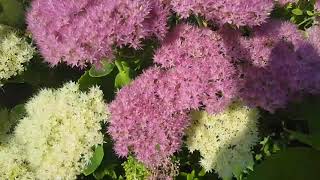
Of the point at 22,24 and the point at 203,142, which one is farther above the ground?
the point at 22,24

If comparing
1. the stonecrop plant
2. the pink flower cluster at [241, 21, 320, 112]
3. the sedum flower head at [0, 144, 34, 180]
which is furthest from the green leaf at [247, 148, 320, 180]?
the sedum flower head at [0, 144, 34, 180]

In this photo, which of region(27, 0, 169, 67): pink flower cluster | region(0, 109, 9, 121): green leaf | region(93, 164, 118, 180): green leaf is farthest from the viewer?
region(0, 109, 9, 121): green leaf

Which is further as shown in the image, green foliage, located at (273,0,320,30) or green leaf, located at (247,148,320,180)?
green foliage, located at (273,0,320,30)

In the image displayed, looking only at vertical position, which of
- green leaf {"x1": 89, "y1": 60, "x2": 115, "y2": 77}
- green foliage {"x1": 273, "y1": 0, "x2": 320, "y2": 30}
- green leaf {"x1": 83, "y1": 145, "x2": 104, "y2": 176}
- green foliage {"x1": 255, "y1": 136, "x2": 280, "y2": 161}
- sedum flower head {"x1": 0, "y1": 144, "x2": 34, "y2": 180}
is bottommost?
green foliage {"x1": 255, "y1": 136, "x2": 280, "y2": 161}

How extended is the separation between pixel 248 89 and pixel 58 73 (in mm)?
532

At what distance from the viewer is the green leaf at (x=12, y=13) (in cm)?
138

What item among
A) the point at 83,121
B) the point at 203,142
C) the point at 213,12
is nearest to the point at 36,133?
the point at 83,121

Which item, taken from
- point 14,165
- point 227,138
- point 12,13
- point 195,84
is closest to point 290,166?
point 227,138

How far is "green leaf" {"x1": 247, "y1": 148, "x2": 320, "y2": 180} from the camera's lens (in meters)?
1.18

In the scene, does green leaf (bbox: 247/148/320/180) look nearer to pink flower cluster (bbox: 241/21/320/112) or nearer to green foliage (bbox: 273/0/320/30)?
pink flower cluster (bbox: 241/21/320/112)

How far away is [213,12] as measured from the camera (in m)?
1.12

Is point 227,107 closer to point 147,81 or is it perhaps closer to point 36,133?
point 147,81

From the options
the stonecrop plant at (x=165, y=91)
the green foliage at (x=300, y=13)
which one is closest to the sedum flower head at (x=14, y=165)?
the stonecrop plant at (x=165, y=91)

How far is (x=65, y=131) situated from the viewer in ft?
3.96
